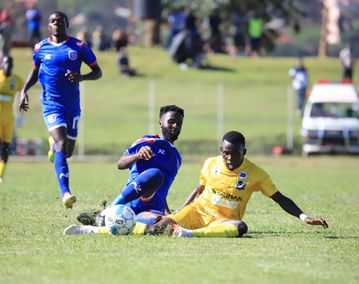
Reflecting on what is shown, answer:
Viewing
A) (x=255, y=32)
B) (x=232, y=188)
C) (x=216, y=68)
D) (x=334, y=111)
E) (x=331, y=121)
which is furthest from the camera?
(x=255, y=32)

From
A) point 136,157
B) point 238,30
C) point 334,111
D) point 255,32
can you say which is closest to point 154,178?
point 136,157

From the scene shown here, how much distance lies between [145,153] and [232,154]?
0.97 metres

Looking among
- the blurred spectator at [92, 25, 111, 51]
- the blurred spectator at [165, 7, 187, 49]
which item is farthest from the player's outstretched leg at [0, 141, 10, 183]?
the blurred spectator at [92, 25, 111, 51]

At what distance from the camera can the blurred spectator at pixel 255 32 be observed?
5297 cm

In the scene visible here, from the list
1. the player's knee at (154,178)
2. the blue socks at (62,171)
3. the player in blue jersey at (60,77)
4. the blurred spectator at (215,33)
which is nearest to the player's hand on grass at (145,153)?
the player's knee at (154,178)

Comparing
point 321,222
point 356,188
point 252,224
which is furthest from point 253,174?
point 356,188

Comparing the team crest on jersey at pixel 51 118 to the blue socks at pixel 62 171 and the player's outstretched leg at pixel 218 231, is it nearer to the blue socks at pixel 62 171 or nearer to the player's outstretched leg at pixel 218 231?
the blue socks at pixel 62 171

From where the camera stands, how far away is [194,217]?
1166 centimetres

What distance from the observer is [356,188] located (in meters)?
21.2

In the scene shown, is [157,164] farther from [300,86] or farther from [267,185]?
[300,86]

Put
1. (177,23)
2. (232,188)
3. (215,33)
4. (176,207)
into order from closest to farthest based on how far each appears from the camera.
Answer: (232,188)
(176,207)
(177,23)
(215,33)

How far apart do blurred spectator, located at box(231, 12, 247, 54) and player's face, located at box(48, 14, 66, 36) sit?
4109cm

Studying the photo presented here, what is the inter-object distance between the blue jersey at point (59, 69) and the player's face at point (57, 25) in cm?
17

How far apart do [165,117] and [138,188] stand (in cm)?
91
